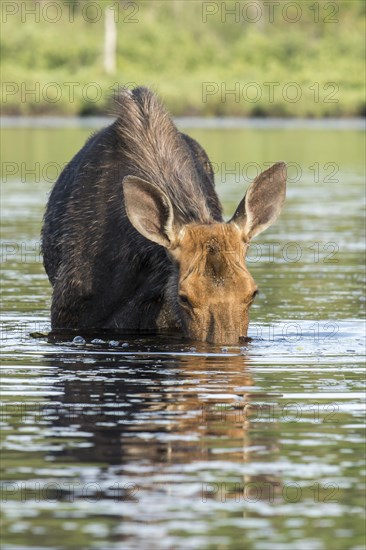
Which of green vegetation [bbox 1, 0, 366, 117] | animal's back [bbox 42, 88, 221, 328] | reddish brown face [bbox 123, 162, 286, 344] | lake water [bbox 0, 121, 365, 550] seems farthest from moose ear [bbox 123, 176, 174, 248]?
green vegetation [bbox 1, 0, 366, 117]

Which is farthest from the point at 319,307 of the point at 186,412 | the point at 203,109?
the point at 203,109

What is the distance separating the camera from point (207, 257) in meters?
Result: 10.6

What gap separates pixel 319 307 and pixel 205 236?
177 inches

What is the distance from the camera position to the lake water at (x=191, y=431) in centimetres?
712

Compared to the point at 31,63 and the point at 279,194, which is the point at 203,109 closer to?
the point at 31,63

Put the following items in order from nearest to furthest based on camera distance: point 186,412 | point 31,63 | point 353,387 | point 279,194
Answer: point 186,412
point 353,387
point 279,194
point 31,63

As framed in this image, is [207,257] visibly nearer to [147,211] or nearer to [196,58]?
[147,211]

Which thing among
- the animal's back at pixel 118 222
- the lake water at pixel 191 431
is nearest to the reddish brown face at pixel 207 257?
the lake water at pixel 191 431

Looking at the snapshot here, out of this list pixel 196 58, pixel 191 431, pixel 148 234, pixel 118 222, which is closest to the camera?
pixel 191 431

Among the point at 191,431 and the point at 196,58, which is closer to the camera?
the point at 191,431

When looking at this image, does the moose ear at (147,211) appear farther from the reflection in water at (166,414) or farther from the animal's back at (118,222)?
the reflection in water at (166,414)

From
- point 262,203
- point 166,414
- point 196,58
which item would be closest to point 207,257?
point 262,203

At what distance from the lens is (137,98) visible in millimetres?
12609

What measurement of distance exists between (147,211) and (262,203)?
848 mm
